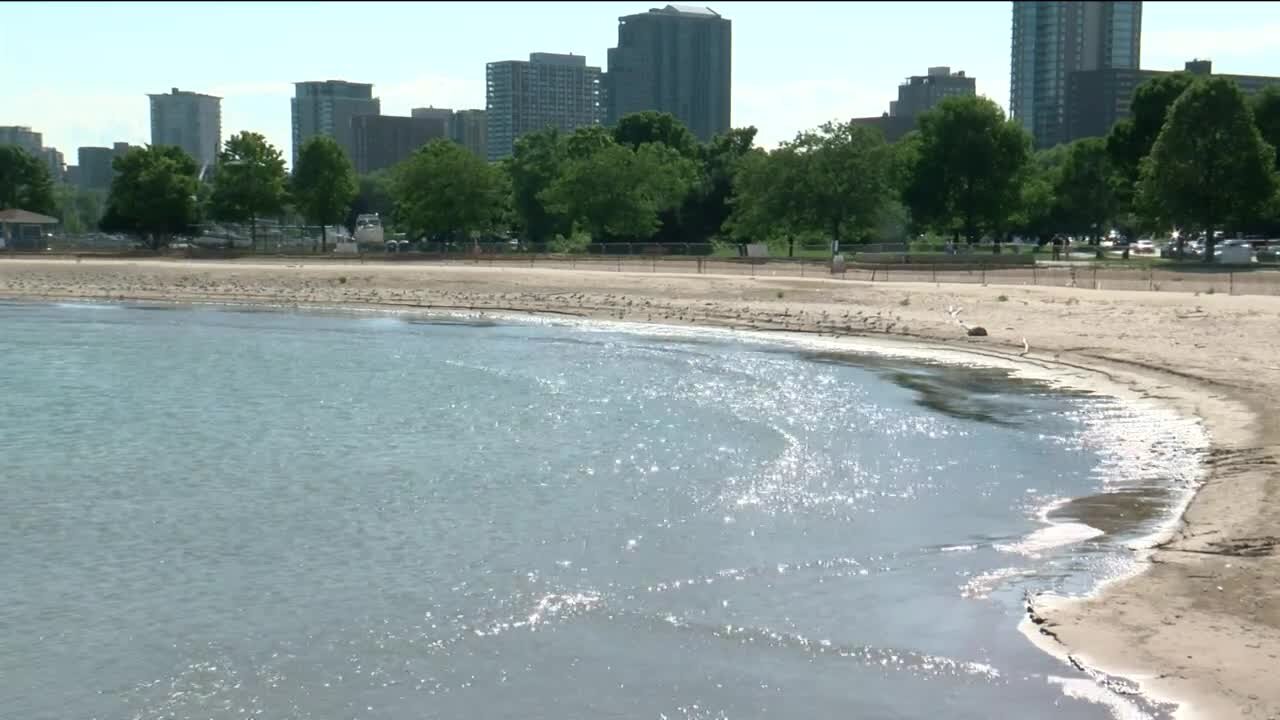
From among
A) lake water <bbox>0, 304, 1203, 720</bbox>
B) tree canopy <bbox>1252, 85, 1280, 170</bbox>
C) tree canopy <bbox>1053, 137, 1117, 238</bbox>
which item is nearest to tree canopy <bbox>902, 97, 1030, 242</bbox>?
tree canopy <bbox>1252, 85, 1280, 170</bbox>

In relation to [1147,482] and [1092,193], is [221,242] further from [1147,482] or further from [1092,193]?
[1147,482]

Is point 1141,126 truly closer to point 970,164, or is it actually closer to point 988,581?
point 970,164

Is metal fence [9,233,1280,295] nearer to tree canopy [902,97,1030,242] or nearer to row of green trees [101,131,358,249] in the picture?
row of green trees [101,131,358,249]

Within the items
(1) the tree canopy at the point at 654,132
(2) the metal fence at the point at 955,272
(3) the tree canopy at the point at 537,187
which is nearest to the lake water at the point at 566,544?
(2) the metal fence at the point at 955,272

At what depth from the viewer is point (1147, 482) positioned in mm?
21906

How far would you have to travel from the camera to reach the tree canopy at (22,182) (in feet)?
430

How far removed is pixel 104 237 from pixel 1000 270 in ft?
274

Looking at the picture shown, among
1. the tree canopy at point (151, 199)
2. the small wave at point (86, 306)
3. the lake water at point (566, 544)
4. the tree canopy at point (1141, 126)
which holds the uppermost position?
the tree canopy at point (1141, 126)

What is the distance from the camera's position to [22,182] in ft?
435

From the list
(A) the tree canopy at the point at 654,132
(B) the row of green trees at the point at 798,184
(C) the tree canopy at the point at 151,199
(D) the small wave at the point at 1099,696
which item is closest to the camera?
(D) the small wave at the point at 1099,696

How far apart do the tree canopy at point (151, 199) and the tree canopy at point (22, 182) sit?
77.0ft

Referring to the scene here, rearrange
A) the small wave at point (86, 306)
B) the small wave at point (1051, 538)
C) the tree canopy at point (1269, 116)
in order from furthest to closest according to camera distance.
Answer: the tree canopy at point (1269, 116) < the small wave at point (86, 306) < the small wave at point (1051, 538)

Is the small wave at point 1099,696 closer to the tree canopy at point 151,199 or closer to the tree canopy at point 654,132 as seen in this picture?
the tree canopy at point 151,199

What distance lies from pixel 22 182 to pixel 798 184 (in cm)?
8320
